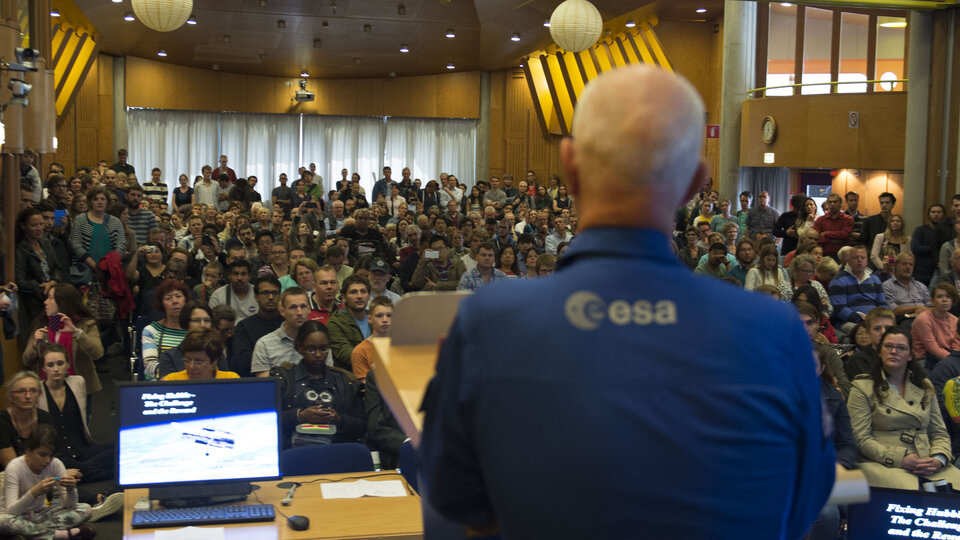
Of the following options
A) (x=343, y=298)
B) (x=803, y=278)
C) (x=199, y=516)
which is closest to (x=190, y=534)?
(x=199, y=516)

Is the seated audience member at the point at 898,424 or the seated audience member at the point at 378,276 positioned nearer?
the seated audience member at the point at 898,424

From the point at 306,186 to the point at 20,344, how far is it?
10663 millimetres

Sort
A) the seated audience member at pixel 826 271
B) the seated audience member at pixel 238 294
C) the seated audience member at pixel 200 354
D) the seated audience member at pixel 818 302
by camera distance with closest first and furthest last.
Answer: the seated audience member at pixel 200 354 < the seated audience member at pixel 238 294 < the seated audience member at pixel 818 302 < the seated audience member at pixel 826 271

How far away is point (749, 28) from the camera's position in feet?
45.4

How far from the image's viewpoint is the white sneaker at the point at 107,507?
4.85m

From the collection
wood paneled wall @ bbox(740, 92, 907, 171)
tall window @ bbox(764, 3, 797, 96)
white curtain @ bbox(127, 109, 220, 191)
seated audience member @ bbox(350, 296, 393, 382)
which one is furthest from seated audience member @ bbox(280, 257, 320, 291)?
white curtain @ bbox(127, 109, 220, 191)

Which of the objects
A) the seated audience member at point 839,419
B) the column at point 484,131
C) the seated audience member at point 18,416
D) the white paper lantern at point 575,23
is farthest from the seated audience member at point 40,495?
the column at point 484,131

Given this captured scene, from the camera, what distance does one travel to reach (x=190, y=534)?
3.02m

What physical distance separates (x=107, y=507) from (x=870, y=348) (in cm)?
410

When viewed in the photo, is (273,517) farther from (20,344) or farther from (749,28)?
(749,28)

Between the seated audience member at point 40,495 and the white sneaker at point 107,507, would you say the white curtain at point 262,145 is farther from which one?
the seated audience member at point 40,495

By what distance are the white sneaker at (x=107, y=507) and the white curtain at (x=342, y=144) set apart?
58.9 feet

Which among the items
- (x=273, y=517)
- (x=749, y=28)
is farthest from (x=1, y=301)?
(x=749, y=28)

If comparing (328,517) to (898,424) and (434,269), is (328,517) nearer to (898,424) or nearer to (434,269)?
(898,424)
